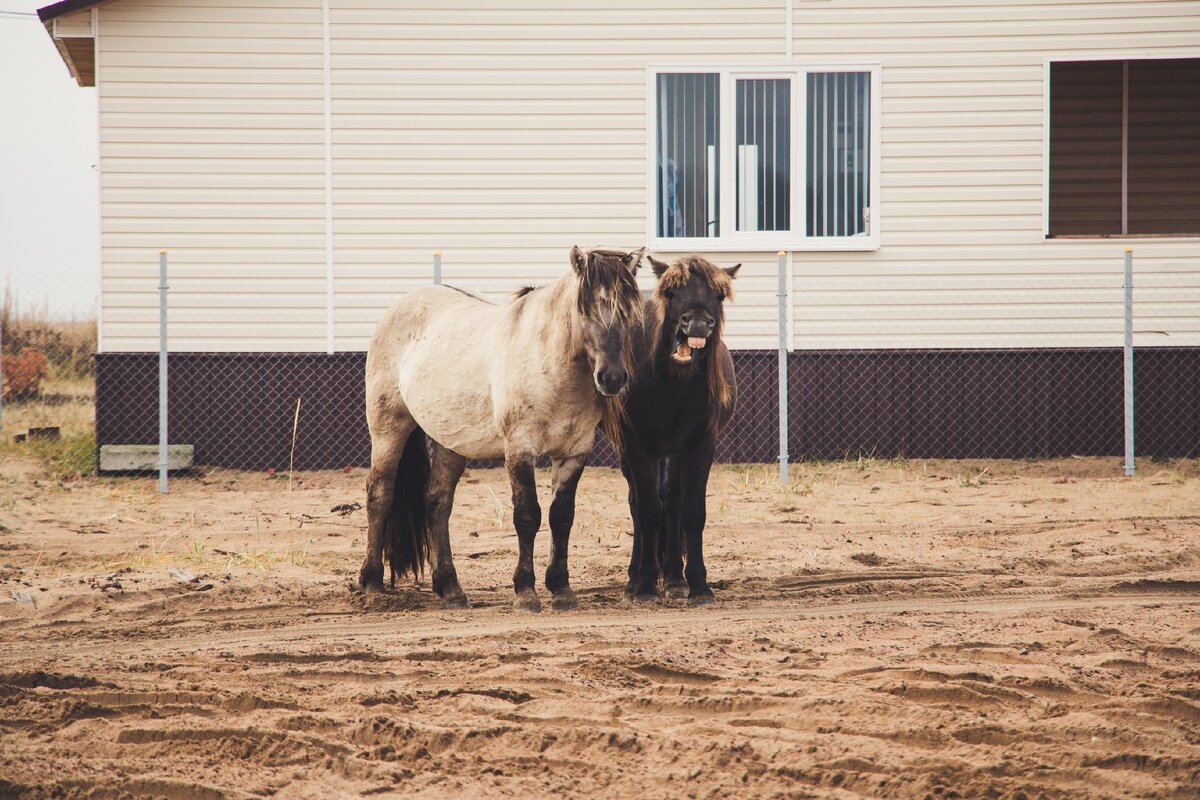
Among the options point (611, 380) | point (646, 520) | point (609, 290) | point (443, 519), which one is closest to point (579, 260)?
point (609, 290)

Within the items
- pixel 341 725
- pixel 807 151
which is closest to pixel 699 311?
pixel 341 725

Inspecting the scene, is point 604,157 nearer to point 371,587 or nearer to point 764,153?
point 764,153

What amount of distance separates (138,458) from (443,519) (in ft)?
20.1

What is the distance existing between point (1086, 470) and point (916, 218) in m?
3.02

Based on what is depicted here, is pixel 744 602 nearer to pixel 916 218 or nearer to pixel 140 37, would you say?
pixel 916 218

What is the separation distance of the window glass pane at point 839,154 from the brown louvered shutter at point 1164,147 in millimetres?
4277

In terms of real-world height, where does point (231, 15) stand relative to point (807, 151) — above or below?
above

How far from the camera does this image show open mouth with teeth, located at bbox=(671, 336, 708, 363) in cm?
605

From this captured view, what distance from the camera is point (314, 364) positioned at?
11.8 meters

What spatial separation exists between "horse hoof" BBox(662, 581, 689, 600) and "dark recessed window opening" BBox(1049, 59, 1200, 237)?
1007cm

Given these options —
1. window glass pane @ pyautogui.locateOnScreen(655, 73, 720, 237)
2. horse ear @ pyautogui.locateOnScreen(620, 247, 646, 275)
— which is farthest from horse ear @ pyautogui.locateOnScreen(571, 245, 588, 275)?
window glass pane @ pyautogui.locateOnScreen(655, 73, 720, 237)

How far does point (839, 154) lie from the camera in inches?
480

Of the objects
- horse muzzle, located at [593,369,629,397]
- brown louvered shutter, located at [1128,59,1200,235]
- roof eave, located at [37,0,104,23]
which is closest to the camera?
horse muzzle, located at [593,369,629,397]

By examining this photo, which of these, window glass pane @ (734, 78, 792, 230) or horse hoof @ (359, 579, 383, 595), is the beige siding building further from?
horse hoof @ (359, 579, 383, 595)
